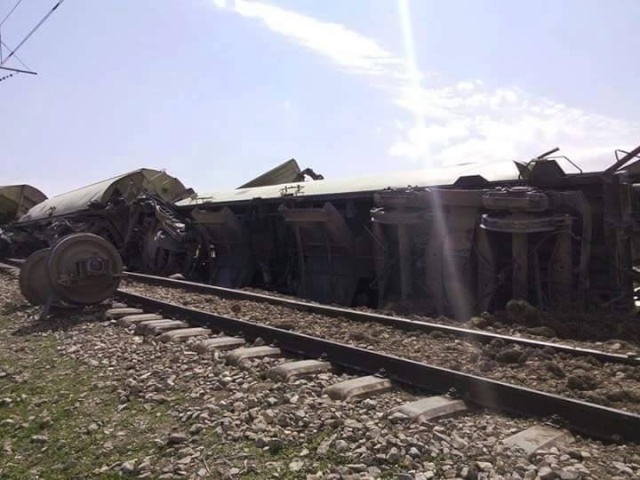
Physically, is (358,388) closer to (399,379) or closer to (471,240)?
(399,379)

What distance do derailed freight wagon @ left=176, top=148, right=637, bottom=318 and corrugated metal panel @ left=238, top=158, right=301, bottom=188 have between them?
6.94 metres

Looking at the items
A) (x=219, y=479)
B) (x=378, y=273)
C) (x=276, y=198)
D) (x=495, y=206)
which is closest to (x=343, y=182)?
(x=276, y=198)

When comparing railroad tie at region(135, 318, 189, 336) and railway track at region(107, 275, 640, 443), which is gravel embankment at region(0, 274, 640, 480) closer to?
railway track at region(107, 275, 640, 443)

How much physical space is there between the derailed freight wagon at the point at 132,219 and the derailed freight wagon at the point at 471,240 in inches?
208

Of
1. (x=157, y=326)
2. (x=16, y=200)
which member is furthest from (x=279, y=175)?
(x=16, y=200)

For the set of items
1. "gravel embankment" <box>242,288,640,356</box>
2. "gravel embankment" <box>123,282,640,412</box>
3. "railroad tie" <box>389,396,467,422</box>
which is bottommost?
"gravel embankment" <box>242,288,640,356</box>

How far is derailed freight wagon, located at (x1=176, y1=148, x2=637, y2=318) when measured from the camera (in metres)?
7.89

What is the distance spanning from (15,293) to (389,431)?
37.9 ft

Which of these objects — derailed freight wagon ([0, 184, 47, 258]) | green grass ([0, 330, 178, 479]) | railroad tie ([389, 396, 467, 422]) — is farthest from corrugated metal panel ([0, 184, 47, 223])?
railroad tie ([389, 396, 467, 422])

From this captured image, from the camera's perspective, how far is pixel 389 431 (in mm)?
3711

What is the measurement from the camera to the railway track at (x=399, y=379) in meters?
3.67

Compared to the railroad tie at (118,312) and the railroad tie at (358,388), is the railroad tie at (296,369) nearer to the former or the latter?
the railroad tie at (358,388)

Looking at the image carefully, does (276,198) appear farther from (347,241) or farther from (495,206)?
(495,206)

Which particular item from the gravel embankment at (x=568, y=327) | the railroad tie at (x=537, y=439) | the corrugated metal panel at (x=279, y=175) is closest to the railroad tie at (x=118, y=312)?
the gravel embankment at (x=568, y=327)
